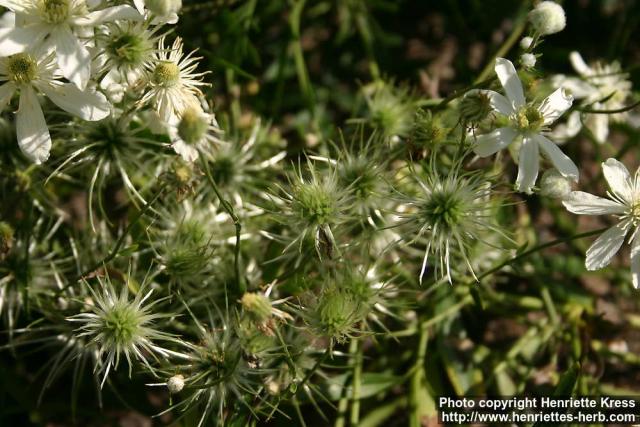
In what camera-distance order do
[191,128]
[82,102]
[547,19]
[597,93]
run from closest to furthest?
[191,128] < [82,102] < [547,19] < [597,93]

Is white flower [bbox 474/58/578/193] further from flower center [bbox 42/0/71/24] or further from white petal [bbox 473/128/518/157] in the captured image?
flower center [bbox 42/0/71/24]

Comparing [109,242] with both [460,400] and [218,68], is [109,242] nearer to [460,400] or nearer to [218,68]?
[218,68]

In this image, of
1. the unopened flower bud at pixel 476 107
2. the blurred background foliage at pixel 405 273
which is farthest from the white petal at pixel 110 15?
the unopened flower bud at pixel 476 107

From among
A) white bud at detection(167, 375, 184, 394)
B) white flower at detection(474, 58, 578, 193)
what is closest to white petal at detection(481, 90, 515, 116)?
white flower at detection(474, 58, 578, 193)

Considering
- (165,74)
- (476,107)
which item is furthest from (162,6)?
(476,107)

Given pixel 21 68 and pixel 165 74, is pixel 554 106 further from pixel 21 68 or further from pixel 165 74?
pixel 21 68

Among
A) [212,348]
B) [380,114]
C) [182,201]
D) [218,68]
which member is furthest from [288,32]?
[212,348]
